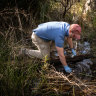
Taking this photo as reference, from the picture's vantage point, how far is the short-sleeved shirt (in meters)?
2.92

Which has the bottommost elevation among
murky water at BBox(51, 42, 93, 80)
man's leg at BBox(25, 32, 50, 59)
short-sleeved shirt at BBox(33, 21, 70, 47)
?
murky water at BBox(51, 42, 93, 80)

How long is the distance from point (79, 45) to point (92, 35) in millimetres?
562

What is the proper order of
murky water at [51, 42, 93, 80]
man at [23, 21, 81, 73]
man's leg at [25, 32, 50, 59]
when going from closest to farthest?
man at [23, 21, 81, 73], murky water at [51, 42, 93, 80], man's leg at [25, 32, 50, 59]

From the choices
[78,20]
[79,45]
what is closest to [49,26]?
[79,45]

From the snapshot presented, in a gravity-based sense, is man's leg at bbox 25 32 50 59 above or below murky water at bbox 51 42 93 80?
above

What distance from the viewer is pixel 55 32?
3.00m

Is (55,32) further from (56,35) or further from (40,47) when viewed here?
(40,47)

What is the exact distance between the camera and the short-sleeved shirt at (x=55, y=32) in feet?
9.59

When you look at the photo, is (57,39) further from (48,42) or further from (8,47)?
(8,47)

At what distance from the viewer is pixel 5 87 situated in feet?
7.16

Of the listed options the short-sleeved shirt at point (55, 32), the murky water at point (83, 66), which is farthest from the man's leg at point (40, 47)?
the murky water at point (83, 66)

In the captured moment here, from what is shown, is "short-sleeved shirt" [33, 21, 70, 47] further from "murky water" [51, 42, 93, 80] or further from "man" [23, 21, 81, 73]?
"murky water" [51, 42, 93, 80]

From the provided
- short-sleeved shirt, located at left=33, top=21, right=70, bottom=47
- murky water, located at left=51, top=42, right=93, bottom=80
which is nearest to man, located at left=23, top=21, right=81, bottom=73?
short-sleeved shirt, located at left=33, top=21, right=70, bottom=47

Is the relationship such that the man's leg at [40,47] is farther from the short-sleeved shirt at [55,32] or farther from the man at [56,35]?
the short-sleeved shirt at [55,32]
